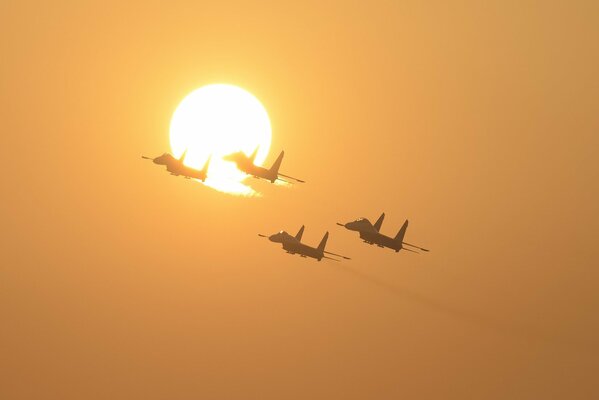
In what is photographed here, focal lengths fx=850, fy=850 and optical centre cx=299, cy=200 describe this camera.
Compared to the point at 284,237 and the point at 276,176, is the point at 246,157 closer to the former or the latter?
the point at 276,176

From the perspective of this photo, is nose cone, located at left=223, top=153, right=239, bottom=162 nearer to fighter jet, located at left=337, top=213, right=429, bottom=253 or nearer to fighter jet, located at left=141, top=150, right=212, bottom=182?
fighter jet, located at left=141, top=150, right=212, bottom=182

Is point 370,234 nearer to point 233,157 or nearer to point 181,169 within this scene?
point 233,157

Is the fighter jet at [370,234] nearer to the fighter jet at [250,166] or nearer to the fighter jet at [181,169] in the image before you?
the fighter jet at [250,166]

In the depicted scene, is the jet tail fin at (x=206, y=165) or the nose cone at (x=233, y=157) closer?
the nose cone at (x=233, y=157)

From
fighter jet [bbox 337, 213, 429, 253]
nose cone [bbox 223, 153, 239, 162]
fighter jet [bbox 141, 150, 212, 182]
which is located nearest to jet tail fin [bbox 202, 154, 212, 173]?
fighter jet [bbox 141, 150, 212, 182]

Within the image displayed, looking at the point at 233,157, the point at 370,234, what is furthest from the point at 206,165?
the point at 370,234

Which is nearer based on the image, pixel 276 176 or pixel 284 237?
pixel 276 176

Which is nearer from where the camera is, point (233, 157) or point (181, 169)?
point (233, 157)

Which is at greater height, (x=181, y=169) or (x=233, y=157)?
(x=233, y=157)

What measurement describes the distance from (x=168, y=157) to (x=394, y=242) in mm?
11629

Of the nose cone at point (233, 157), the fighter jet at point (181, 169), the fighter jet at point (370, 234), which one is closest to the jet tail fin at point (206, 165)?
the fighter jet at point (181, 169)

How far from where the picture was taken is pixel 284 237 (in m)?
43.4

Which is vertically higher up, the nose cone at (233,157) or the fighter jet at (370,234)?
the nose cone at (233,157)

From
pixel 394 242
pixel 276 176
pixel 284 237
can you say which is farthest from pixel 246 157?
pixel 394 242
